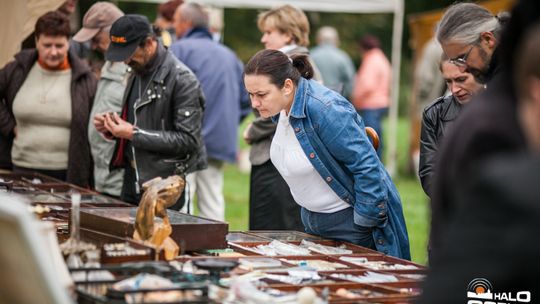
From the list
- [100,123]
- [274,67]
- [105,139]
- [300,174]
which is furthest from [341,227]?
[105,139]

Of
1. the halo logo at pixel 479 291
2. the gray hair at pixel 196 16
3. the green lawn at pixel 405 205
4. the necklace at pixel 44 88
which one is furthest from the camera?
the green lawn at pixel 405 205

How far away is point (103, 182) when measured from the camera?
20.9 ft

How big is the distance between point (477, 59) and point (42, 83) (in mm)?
3512

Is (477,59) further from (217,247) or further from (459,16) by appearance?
(217,247)

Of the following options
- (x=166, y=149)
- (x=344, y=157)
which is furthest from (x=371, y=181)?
(x=166, y=149)

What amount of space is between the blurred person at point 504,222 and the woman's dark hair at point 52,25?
4871 millimetres

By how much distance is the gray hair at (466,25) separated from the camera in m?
4.18

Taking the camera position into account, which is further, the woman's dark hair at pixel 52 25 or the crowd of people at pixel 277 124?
the woman's dark hair at pixel 52 25

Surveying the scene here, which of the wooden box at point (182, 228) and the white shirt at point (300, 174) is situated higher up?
the white shirt at point (300, 174)

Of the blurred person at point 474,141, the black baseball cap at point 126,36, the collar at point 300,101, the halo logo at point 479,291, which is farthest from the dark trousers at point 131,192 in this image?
the blurred person at point 474,141

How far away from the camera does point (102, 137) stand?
6395 mm

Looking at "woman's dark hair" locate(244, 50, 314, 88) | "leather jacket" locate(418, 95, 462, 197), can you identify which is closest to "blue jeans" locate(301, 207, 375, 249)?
"leather jacket" locate(418, 95, 462, 197)

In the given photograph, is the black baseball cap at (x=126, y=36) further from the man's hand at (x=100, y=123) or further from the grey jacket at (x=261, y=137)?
the grey jacket at (x=261, y=137)

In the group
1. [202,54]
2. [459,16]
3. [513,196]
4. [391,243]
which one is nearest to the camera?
[513,196]
